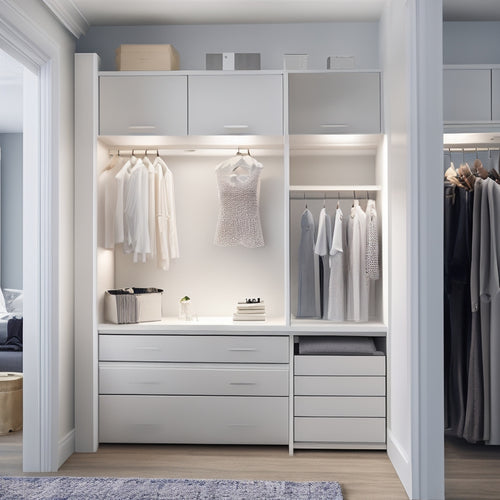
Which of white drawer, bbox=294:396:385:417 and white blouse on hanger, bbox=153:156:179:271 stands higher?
white blouse on hanger, bbox=153:156:179:271

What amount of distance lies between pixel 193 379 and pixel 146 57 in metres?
2.08

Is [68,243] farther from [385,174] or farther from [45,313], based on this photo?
[385,174]

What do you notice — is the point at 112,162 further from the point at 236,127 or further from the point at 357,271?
the point at 357,271

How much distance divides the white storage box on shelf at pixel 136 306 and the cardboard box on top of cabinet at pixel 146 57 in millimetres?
1450

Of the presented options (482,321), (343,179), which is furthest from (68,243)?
(482,321)

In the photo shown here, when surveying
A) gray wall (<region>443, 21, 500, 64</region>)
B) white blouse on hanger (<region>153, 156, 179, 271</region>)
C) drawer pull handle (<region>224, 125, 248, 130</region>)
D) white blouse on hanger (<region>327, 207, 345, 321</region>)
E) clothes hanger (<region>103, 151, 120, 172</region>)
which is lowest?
white blouse on hanger (<region>327, 207, 345, 321</region>)

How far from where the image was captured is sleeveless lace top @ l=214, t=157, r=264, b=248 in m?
3.90

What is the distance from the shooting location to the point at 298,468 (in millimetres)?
3383

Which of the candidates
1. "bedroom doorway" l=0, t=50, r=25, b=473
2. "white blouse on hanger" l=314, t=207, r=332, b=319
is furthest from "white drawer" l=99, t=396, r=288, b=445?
"bedroom doorway" l=0, t=50, r=25, b=473

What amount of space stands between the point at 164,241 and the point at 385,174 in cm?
151

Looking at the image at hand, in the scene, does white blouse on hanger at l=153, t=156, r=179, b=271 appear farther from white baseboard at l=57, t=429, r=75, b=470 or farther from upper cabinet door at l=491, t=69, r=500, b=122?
upper cabinet door at l=491, t=69, r=500, b=122

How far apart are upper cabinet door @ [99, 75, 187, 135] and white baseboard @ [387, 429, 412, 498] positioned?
2274mm

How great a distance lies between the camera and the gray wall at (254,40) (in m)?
4.01

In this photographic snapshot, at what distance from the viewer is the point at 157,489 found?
3.01 meters
